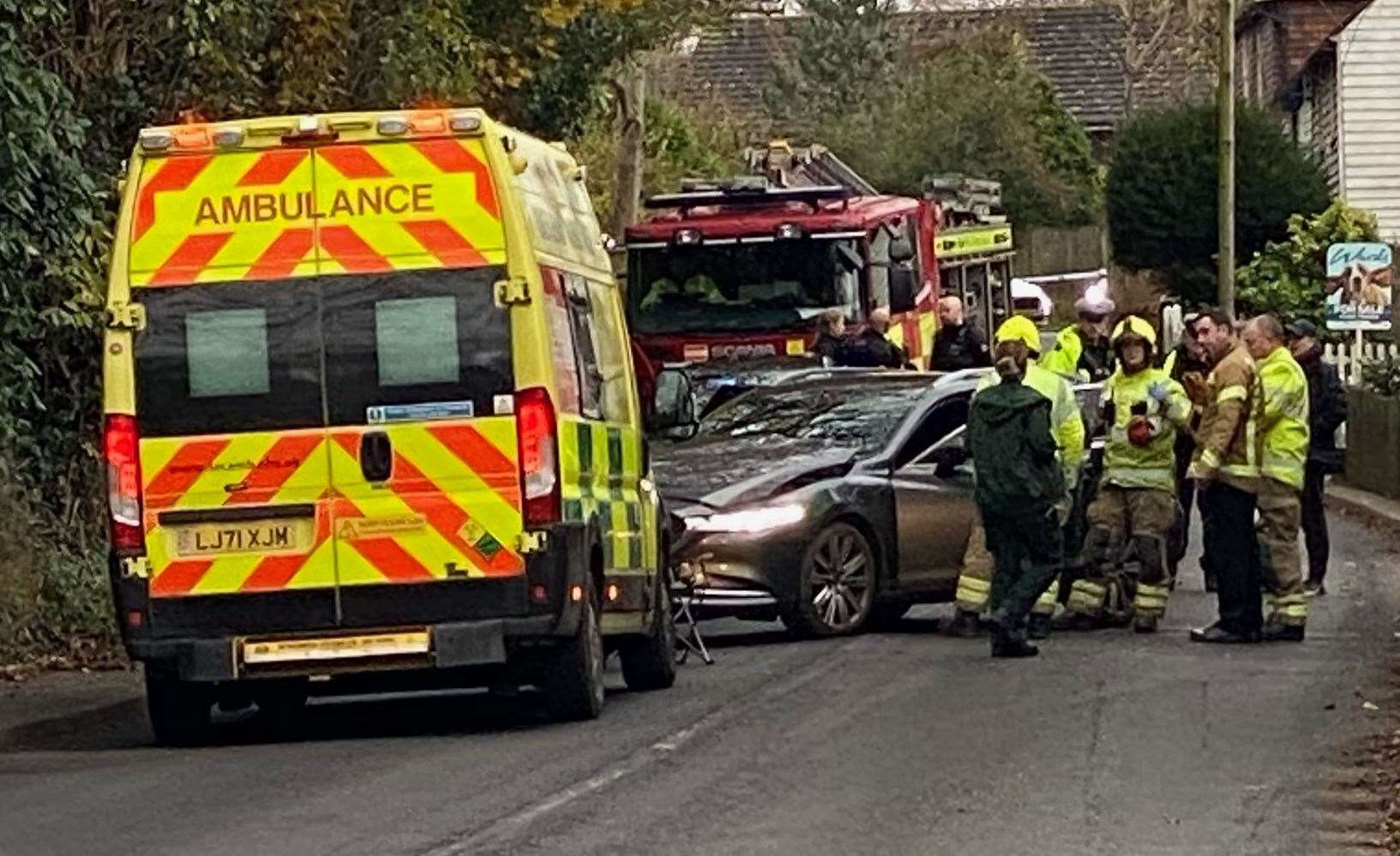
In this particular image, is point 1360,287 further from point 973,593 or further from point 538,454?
point 538,454

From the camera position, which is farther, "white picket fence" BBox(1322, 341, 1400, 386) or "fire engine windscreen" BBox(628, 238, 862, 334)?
"white picket fence" BBox(1322, 341, 1400, 386)

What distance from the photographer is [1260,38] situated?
59812 millimetres

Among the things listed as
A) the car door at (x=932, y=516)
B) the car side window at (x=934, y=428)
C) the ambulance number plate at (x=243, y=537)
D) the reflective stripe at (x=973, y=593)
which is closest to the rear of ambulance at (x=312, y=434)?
the ambulance number plate at (x=243, y=537)

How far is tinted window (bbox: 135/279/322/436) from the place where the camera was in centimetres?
1333

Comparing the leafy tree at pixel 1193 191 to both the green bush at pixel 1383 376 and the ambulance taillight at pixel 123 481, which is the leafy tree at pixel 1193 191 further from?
the ambulance taillight at pixel 123 481

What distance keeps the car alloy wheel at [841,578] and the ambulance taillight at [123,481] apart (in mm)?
5528

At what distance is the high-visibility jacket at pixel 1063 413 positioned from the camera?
57.7ft

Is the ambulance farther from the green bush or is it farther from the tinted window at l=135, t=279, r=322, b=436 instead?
the green bush

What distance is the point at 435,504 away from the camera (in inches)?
524

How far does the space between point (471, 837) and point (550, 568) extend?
287cm

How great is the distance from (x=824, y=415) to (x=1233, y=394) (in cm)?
276

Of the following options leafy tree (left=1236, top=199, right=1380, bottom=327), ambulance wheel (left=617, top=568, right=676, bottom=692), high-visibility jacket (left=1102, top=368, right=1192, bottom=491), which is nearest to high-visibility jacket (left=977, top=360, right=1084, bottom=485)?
high-visibility jacket (left=1102, top=368, right=1192, bottom=491)

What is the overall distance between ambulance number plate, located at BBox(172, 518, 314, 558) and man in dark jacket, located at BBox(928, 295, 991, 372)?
13.0m

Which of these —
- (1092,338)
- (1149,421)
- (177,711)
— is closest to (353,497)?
(177,711)
